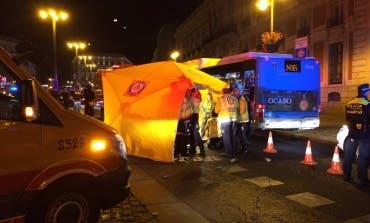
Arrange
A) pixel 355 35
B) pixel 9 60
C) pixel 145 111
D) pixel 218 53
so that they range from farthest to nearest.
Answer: pixel 218 53
pixel 355 35
pixel 145 111
pixel 9 60

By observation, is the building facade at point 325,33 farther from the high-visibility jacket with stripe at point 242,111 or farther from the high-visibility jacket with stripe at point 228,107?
the high-visibility jacket with stripe at point 228,107

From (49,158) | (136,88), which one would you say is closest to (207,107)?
(136,88)

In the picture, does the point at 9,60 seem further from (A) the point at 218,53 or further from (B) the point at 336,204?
(A) the point at 218,53

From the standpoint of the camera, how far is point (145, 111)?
1065 cm

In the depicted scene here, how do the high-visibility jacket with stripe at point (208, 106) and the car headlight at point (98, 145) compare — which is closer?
the car headlight at point (98, 145)

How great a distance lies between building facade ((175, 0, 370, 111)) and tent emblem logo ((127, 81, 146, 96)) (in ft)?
62.5

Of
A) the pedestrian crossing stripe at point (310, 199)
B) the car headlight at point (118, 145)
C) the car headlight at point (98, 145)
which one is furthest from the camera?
the pedestrian crossing stripe at point (310, 199)

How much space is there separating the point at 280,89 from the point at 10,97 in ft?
37.5

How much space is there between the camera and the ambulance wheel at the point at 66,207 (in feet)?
15.0

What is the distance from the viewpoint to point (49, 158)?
4.48m

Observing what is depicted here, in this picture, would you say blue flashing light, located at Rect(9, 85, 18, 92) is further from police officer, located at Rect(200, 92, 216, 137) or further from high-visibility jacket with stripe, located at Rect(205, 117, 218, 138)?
police officer, located at Rect(200, 92, 216, 137)

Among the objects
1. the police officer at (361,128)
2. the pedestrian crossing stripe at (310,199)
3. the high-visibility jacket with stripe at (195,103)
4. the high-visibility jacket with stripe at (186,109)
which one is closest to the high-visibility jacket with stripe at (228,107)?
the high-visibility jacket with stripe at (195,103)

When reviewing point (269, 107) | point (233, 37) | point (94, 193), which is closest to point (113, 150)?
point (94, 193)

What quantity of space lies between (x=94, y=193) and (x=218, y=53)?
48.6 meters
